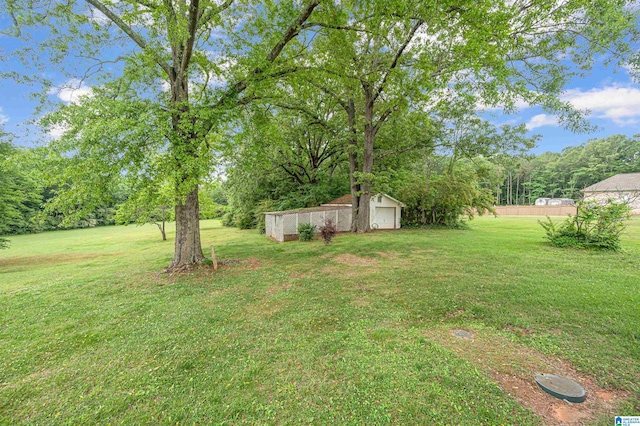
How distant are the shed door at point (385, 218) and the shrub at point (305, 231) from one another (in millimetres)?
6080

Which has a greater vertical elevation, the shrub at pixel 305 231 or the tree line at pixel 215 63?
the tree line at pixel 215 63

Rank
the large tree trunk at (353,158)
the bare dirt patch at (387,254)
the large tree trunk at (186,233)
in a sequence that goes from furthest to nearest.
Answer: the large tree trunk at (353,158) → the bare dirt patch at (387,254) → the large tree trunk at (186,233)

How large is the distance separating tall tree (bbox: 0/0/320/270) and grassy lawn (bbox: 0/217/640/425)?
293 cm

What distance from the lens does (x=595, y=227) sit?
9.02 metres

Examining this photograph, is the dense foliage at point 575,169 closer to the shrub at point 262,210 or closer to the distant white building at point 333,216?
the distant white building at point 333,216

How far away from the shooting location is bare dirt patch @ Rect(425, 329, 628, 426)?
7.51ft

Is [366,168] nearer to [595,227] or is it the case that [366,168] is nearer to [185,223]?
[595,227]

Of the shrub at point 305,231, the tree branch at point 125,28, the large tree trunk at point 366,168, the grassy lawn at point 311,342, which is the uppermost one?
the tree branch at point 125,28

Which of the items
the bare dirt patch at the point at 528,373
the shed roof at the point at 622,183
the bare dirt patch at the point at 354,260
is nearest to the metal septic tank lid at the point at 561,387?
the bare dirt patch at the point at 528,373

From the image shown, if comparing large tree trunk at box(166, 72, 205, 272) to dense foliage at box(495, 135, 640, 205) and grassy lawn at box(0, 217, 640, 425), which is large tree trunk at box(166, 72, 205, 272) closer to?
grassy lawn at box(0, 217, 640, 425)

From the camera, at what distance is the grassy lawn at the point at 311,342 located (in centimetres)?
247

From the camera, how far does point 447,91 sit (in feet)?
32.7

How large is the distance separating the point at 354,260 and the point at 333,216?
25.0ft

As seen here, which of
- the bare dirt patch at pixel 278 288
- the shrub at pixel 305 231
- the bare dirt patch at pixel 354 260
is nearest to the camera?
the bare dirt patch at pixel 278 288
